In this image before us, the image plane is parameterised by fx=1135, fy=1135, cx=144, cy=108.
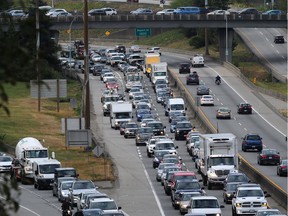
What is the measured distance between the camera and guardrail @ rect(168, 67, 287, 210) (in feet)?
159

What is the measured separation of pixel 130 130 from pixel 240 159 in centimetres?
1955

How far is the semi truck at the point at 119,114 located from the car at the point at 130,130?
15.6 ft

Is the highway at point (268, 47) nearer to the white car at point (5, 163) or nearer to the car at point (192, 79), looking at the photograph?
the car at point (192, 79)

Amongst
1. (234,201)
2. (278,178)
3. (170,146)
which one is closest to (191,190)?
(234,201)

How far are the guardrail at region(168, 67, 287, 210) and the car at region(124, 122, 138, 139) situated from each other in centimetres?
521

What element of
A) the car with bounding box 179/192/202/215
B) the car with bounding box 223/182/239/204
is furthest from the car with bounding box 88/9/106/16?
the car with bounding box 179/192/202/215

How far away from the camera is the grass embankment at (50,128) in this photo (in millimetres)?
62531

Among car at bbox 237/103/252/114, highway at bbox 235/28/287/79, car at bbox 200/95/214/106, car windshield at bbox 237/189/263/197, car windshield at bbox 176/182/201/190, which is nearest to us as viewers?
car windshield at bbox 237/189/263/197

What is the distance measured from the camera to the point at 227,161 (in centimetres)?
5444

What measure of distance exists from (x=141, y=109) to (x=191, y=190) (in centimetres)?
4825

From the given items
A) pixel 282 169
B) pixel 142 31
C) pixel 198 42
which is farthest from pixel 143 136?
pixel 198 42

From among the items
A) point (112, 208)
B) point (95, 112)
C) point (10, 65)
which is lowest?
point (95, 112)

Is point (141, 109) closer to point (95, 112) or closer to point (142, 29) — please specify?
point (95, 112)

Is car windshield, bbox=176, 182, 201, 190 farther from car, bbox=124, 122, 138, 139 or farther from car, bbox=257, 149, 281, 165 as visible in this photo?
car, bbox=124, 122, 138, 139
